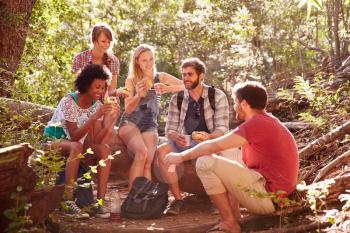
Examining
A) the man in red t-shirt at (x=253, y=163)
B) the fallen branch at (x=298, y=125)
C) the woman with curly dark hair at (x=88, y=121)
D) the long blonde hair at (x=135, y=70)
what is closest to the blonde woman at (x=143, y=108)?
the long blonde hair at (x=135, y=70)

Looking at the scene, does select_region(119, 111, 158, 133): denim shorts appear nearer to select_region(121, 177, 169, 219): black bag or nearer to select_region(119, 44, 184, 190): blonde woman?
select_region(119, 44, 184, 190): blonde woman

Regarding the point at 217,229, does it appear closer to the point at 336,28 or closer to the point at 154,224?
the point at 154,224

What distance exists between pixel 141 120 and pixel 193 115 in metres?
0.67

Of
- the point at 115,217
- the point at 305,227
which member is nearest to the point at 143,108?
the point at 115,217

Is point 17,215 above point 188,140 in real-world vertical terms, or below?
below

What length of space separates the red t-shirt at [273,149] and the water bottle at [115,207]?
1669 mm

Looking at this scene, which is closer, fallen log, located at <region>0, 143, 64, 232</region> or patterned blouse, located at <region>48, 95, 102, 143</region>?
fallen log, located at <region>0, 143, 64, 232</region>

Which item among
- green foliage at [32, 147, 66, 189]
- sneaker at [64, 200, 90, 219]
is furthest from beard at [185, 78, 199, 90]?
green foliage at [32, 147, 66, 189]

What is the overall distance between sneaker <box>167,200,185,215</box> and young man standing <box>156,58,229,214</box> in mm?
33

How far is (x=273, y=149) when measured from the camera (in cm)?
495

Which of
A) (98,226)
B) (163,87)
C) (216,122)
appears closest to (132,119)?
(163,87)

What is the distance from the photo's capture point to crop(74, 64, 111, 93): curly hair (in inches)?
246

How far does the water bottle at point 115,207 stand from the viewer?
229 inches

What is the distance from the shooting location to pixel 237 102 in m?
5.22
